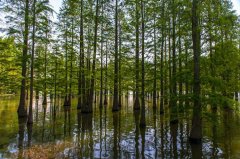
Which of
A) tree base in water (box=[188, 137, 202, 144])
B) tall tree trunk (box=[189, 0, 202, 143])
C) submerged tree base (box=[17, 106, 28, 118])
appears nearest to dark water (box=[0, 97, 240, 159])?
tree base in water (box=[188, 137, 202, 144])

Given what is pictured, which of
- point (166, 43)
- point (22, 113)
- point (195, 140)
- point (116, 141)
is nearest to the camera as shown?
point (195, 140)

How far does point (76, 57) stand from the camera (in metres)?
30.0

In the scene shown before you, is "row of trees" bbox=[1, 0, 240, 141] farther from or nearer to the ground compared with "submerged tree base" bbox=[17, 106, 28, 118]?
farther from the ground

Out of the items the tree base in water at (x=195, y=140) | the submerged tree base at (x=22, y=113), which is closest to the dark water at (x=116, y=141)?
the tree base in water at (x=195, y=140)

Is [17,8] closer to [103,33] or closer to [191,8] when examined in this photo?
[103,33]

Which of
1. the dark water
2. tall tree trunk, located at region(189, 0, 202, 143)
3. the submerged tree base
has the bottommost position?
the dark water

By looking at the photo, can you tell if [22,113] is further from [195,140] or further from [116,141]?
[195,140]

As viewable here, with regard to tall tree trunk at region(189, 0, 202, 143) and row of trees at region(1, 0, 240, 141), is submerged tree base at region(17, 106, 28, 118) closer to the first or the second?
row of trees at region(1, 0, 240, 141)

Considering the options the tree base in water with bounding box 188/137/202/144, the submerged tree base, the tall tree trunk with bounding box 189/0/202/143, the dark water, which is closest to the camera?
the dark water

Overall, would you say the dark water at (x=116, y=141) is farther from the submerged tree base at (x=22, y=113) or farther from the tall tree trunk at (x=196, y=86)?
the submerged tree base at (x=22, y=113)

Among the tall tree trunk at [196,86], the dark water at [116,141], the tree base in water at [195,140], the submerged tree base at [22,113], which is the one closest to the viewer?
the dark water at [116,141]

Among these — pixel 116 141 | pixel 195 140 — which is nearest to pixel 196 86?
pixel 195 140

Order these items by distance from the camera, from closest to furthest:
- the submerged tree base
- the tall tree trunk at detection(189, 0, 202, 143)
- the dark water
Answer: the dark water → the tall tree trunk at detection(189, 0, 202, 143) → the submerged tree base

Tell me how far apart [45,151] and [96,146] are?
2.56m
